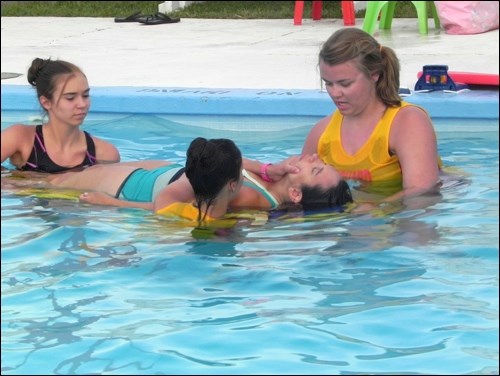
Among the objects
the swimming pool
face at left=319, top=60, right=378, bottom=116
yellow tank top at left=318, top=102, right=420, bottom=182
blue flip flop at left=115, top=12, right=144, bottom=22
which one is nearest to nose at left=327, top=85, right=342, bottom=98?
face at left=319, top=60, right=378, bottom=116

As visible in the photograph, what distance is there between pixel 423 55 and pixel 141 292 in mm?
5404

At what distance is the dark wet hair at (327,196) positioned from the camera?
16.3 feet

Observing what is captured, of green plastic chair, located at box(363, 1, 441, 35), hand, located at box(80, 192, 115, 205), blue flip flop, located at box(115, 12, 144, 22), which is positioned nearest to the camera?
hand, located at box(80, 192, 115, 205)

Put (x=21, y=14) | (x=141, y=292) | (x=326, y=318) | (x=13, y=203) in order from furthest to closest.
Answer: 1. (x=21, y=14)
2. (x=13, y=203)
3. (x=141, y=292)
4. (x=326, y=318)

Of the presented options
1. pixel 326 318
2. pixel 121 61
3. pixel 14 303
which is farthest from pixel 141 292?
pixel 121 61

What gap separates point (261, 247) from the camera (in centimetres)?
452

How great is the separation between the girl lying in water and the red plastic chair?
18.1 feet

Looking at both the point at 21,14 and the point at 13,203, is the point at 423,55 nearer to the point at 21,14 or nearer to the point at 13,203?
the point at 13,203

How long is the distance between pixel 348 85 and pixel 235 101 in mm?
2146

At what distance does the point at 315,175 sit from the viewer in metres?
4.96

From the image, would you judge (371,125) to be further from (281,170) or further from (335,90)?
(281,170)

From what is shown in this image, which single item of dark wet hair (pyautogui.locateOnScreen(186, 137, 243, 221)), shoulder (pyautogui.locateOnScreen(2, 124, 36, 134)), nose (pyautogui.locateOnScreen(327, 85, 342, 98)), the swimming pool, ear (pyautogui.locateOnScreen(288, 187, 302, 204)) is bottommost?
the swimming pool

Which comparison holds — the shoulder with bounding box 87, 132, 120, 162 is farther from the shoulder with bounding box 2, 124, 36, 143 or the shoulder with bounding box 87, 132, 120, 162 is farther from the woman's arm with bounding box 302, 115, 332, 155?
the woman's arm with bounding box 302, 115, 332, 155

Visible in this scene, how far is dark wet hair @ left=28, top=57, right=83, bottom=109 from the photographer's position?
5.59 m
